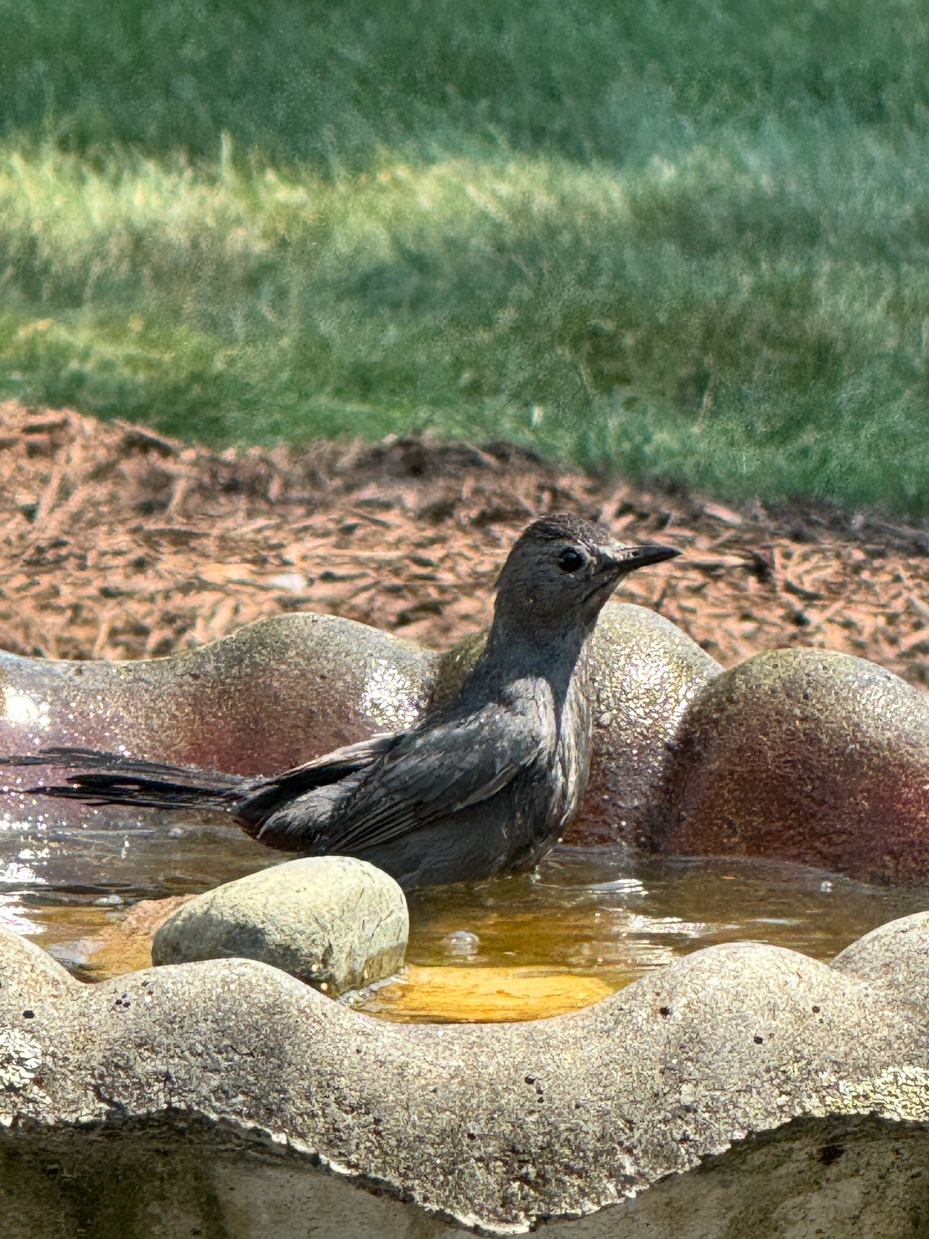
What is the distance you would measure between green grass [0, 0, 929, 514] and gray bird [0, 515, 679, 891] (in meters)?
4.20

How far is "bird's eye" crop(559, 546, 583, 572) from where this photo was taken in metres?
4.45

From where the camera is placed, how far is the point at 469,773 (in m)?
4.32

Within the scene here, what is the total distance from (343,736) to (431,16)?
8.07 m

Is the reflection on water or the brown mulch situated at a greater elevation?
the reflection on water

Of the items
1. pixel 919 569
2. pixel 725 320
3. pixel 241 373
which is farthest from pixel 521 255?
pixel 919 569

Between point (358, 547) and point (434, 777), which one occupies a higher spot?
point (434, 777)

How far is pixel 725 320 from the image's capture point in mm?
10156

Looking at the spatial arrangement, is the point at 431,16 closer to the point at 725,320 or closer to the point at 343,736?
the point at 725,320

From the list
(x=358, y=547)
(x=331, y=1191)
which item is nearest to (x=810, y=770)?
(x=331, y=1191)

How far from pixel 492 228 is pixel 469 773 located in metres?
6.78

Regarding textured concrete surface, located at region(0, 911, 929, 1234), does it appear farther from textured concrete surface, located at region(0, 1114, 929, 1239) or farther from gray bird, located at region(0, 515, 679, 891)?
gray bird, located at region(0, 515, 679, 891)

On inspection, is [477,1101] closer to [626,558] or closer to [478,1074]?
[478,1074]

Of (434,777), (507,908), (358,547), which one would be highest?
(434,777)

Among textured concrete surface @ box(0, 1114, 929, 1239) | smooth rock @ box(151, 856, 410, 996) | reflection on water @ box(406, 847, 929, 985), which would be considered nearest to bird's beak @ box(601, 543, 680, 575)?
reflection on water @ box(406, 847, 929, 985)
